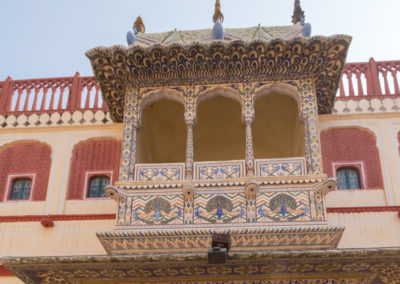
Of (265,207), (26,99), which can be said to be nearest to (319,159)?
(265,207)

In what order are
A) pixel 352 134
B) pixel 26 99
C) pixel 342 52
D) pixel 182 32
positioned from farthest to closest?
pixel 26 99 < pixel 352 134 < pixel 182 32 < pixel 342 52

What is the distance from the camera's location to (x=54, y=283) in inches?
314

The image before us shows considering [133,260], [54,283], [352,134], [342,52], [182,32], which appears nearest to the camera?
[133,260]

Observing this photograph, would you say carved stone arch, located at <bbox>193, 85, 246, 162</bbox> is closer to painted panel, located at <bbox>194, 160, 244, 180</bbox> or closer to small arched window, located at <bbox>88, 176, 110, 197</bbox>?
painted panel, located at <bbox>194, 160, 244, 180</bbox>

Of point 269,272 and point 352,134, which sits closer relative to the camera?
point 269,272

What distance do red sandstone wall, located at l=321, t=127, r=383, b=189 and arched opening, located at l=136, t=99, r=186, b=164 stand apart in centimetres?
249

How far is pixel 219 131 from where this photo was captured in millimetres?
10969

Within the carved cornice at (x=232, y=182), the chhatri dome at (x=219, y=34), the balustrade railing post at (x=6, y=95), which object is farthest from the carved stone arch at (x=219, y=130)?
the balustrade railing post at (x=6, y=95)

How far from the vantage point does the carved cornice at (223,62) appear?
881 cm

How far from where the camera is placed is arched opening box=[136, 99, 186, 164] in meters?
10.0

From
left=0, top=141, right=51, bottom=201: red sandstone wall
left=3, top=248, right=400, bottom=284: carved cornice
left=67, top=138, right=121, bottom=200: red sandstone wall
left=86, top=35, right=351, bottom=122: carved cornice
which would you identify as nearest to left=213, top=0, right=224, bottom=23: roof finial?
left=86, top=35, right=351, bottom=122: carved cornice

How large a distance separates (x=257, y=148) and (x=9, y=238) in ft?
14.8

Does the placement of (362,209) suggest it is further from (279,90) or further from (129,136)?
(129,136)

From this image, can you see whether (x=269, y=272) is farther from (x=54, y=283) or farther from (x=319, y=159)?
(x=54, y=283)
